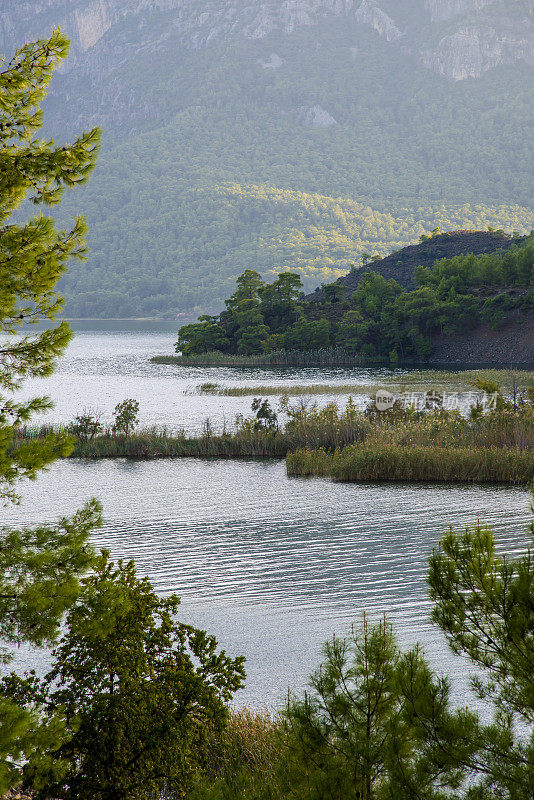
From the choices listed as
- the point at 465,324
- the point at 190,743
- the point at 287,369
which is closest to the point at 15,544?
the point at 190,743

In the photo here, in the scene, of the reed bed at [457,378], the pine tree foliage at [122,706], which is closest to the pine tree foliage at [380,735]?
the pine tree foliage at [122,706]

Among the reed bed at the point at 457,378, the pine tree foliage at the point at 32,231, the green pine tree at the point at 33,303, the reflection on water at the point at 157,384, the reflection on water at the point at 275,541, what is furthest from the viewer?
the reed bed at the point at 457,378

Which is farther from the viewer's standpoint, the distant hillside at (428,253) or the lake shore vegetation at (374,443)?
the distant hillside at (428,253)

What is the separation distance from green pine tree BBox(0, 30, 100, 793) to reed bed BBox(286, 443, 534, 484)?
14683 mm

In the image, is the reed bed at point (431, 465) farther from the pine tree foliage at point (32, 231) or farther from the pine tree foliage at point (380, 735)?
the pine tree foliage at point (380, 735)

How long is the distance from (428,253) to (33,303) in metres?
92.6

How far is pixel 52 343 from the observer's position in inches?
212

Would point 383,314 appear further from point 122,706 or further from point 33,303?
point 122,706

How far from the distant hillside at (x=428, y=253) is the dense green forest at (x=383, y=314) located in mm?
11077

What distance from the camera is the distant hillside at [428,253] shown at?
90287 mm

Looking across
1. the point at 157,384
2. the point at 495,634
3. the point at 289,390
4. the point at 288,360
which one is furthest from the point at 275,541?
the point at 288,360

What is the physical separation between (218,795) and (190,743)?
3.75 ft

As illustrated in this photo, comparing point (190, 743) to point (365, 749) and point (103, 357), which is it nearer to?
point (365, 749)

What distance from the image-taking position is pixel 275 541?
13820 millimetres
